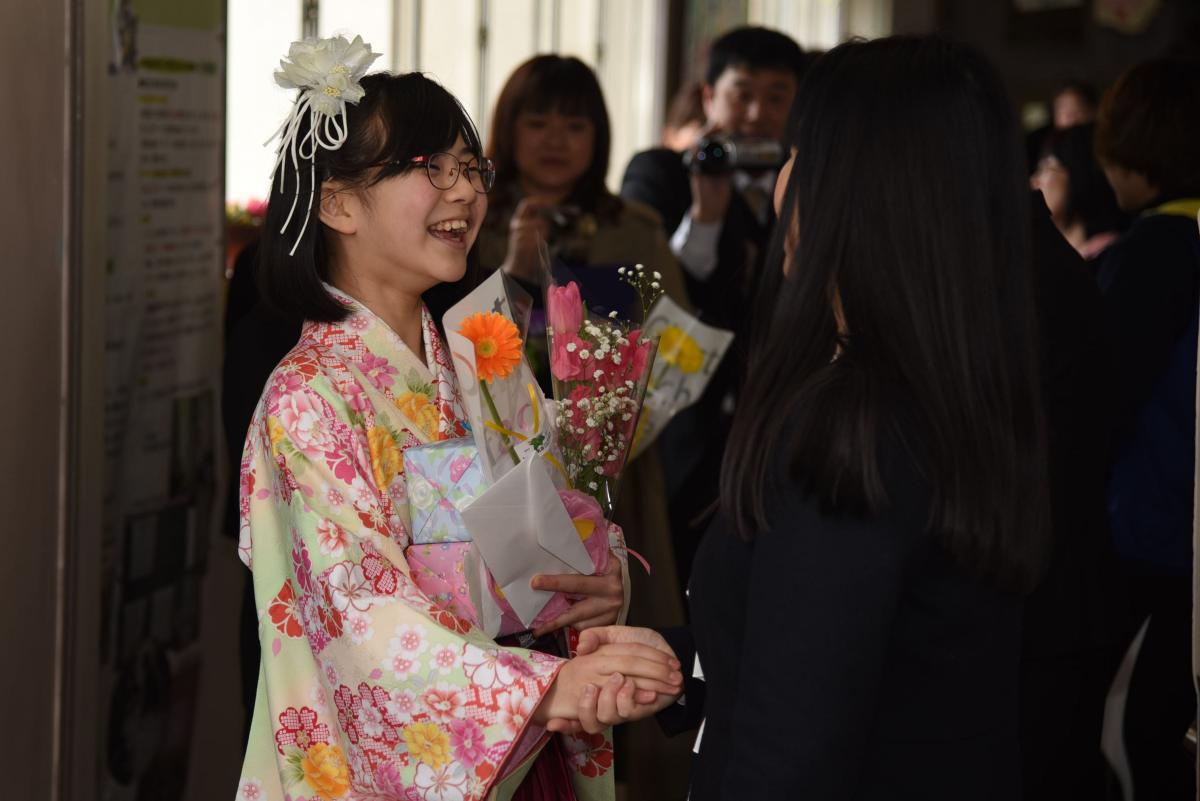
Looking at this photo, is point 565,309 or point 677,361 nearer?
point 565,309

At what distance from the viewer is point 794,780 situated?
106cm

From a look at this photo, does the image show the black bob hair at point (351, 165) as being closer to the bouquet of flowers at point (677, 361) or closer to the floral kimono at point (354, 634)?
the floral kimono at point (354, 634)

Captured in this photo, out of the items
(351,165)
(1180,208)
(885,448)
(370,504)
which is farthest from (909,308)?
(1180,208)

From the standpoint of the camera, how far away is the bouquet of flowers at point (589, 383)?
5.02ft

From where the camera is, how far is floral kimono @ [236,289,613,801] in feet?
4.55

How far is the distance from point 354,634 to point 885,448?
627 mm

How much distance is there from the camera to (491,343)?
4.85 ft

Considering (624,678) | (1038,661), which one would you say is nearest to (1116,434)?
(1038,661)

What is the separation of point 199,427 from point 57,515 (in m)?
0.53

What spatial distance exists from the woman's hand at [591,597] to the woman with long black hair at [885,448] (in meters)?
0.40

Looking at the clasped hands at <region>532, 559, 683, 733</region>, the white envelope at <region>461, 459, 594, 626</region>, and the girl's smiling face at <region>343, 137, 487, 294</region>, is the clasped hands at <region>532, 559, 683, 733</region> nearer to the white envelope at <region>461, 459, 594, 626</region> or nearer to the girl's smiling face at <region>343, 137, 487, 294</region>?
the white envelope at <region>461, 459, 594, 626</region>

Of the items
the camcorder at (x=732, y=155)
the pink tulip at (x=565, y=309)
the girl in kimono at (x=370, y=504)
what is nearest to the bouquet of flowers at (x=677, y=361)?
the camcorder at (x=732, y=155)

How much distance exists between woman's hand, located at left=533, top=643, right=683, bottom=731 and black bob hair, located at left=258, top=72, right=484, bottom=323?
515 mm

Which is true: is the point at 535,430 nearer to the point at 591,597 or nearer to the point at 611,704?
the point at 591,597
